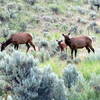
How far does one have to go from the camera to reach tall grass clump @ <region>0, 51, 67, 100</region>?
24.0ft

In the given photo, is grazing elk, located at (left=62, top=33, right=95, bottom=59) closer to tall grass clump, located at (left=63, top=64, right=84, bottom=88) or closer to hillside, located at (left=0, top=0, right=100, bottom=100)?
hillside, located at (left=0, top=0, right=100, bottom=100)

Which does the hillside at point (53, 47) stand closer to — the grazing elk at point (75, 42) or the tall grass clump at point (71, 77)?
the tall grass clump at point (71, 77)

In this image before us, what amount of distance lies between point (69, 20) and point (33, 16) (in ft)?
11.7

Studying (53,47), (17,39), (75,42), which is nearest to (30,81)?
(75,42)

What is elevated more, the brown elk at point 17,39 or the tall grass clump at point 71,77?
the tall grass clump at point 71,77

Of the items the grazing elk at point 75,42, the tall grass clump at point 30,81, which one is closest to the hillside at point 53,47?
the tall grass clump at point 30,81

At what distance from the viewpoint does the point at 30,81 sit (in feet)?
24.5

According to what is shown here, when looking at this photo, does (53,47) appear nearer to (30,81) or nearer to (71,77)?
(71,77)

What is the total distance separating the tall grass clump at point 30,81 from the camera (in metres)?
7.33

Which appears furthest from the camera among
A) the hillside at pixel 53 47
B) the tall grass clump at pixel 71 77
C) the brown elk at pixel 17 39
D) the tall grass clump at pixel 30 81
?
the brown elk at pixel 17 39

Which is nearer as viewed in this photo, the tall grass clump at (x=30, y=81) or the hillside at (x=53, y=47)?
the tall grass clump at (x=30, y=81)

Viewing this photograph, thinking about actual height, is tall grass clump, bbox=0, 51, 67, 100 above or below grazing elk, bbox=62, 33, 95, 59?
above

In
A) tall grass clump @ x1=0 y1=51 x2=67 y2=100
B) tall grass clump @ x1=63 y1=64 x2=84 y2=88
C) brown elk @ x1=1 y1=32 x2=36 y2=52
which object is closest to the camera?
tall grass clump @ x1=0 y1=51 x2=67 y2=100

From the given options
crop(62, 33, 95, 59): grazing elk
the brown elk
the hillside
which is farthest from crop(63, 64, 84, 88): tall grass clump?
the brown elk
